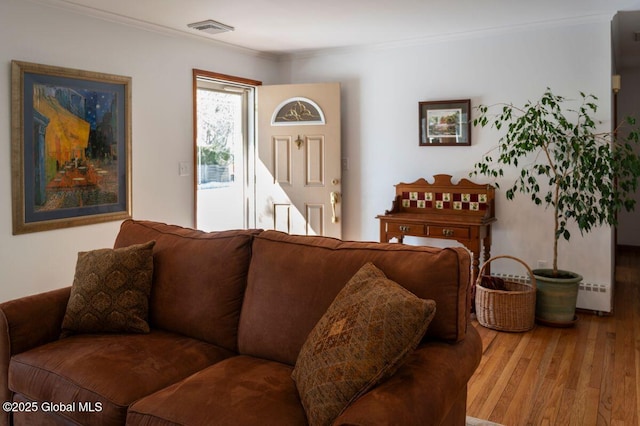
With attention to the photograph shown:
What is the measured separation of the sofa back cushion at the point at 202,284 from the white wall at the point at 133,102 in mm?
1487

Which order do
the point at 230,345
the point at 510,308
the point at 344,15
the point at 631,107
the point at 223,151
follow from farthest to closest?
the point at 631,107
the point at 223,151
the point at 344,15
the point at 510,308
the point at 230,345

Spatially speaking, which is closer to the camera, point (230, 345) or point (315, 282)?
point (315, 282)

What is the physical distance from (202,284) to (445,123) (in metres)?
3.17

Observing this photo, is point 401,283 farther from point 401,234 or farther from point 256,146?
point 256,146

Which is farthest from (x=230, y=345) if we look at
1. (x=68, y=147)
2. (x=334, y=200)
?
(x=334, y=200)

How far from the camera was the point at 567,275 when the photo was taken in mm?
4164

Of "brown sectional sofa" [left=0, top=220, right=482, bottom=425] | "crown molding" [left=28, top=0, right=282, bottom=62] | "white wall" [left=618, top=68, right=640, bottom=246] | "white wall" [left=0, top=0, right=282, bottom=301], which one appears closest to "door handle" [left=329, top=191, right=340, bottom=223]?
"white wall" [left=0, top=0, right=282, bottom=301]

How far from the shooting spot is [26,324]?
226 cm

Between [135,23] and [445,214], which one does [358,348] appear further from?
[135,23]

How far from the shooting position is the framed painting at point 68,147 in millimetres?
3416

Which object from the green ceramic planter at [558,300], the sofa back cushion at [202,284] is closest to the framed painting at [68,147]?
the sofa back cushion at [202,284]

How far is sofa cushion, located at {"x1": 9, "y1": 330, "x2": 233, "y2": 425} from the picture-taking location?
6.08 feet

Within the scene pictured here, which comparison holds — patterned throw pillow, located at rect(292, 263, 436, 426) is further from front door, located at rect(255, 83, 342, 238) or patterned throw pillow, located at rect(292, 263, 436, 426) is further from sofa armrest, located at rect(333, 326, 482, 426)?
front door, located at rect(255, 83, 342, 238)

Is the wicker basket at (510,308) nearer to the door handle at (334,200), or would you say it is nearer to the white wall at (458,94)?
the white wall at (458,94)
